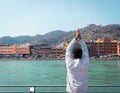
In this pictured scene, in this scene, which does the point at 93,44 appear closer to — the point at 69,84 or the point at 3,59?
the point at 3,59

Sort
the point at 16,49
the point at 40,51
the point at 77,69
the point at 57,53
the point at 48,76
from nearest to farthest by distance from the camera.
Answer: the point at 77,69 → the point at 48,76 → the point at 57,53 → the point at 16,49 → the point at 40,51

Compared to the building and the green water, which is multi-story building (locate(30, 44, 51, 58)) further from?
the green water

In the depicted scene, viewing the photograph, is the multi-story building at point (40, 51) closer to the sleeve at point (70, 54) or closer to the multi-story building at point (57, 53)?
the multi-story building at point (57, 53)

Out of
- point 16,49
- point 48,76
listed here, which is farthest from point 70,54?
point 16,49

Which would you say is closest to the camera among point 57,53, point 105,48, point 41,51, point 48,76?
point 48,76

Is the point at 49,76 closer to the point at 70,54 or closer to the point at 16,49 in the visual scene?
the point at 70,54

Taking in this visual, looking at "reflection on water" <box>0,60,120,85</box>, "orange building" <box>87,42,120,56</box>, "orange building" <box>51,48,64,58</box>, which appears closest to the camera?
"reflection on water" <box>0,60,120,85</box>

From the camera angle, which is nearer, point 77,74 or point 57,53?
point 77,74

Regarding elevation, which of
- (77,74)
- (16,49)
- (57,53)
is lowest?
(57,53)

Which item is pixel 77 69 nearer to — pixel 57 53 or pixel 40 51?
pixel 57 53

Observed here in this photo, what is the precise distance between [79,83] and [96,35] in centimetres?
17660

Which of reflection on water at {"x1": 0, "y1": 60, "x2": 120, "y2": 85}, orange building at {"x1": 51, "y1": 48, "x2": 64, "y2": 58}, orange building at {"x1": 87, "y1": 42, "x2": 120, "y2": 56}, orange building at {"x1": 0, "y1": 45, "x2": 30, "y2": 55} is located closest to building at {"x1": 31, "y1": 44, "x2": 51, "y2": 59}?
orange building at {"x1": 51, "y1": 48, "x2": 64, "y2": 58}

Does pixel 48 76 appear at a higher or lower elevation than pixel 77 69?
lower

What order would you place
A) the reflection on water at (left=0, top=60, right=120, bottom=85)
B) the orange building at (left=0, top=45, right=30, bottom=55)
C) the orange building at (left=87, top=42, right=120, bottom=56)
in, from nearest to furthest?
the reflection on water at (left=0, top=60, right=120, bottom=85) → the orange building at (left=87, top=42, right=120, bottom=56) → the orange building at (left=0, top=45, right=30, bottom=55)
